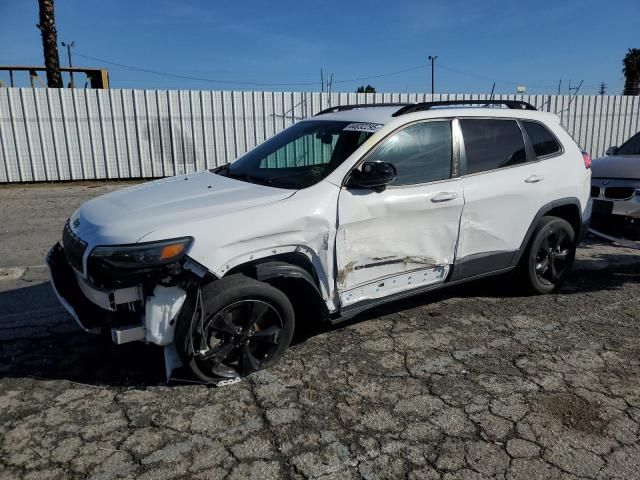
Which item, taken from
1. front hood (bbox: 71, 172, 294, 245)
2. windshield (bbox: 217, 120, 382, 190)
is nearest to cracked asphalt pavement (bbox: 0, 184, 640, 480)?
front hood (bbox: 71, 172, 294, 245)

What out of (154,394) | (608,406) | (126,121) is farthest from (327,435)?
(126,121)

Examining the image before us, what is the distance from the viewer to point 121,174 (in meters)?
13.3

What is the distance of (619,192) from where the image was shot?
5.60 metres

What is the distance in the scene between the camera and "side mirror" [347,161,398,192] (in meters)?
3.45

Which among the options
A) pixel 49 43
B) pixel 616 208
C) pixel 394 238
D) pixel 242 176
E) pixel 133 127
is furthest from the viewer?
pixel 49 43

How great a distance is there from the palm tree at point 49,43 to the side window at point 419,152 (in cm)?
1379

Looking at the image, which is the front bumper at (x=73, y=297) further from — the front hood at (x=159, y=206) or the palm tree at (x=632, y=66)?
the palm tree at (x=632, y=66)

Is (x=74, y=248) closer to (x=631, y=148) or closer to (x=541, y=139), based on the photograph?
(x=541, y=139)

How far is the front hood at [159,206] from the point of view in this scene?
2980mm

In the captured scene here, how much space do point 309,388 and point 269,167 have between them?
72.9 inches

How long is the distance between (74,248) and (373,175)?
79.2 inches

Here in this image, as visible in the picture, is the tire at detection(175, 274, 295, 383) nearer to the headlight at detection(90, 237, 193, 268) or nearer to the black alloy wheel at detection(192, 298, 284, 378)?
the black alloy wheel at detection(192, 298, 284, 378)

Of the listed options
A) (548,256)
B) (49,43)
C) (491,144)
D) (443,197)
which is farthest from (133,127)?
(548,256)

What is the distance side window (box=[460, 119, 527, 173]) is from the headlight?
2465mm
